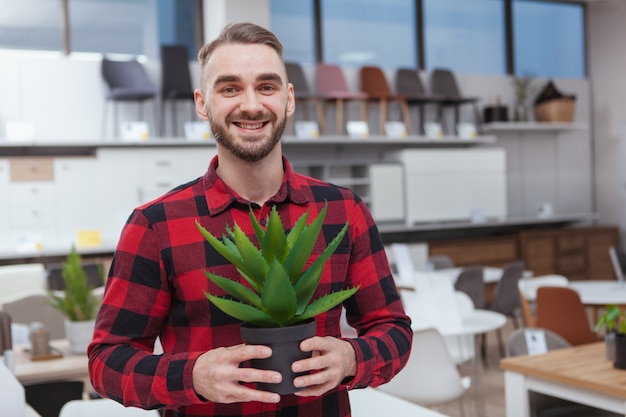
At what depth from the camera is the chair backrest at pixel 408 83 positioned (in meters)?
9.88

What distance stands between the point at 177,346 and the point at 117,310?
0.12 metres

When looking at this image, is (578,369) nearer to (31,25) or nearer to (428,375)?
(428,375)

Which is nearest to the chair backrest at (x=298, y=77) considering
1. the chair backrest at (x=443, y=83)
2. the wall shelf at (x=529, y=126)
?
the chair backrest at (x=443, y=83)

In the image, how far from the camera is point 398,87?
987 centimetres

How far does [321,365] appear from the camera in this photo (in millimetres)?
1036

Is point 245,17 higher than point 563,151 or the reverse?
higher

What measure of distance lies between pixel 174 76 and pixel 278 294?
780 centimetres

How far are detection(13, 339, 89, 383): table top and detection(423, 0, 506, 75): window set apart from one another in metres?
8.12

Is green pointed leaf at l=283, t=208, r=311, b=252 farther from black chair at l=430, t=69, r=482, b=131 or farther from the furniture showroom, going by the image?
black chair at l=430, t=69, r=482, b=131

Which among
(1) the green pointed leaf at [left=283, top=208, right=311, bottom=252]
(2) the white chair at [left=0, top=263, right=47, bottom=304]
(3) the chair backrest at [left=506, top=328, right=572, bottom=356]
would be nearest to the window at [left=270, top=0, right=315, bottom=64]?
(2) the white chair at [left=0, top=263, right=47, bottom=304]

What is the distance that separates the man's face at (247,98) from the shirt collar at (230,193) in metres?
0.09

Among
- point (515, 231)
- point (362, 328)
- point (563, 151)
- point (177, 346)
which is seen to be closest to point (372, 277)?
point (362, 328)

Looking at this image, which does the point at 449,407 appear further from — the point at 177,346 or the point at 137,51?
the point at 137,51

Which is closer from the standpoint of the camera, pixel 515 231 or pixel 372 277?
pixel 372 277
